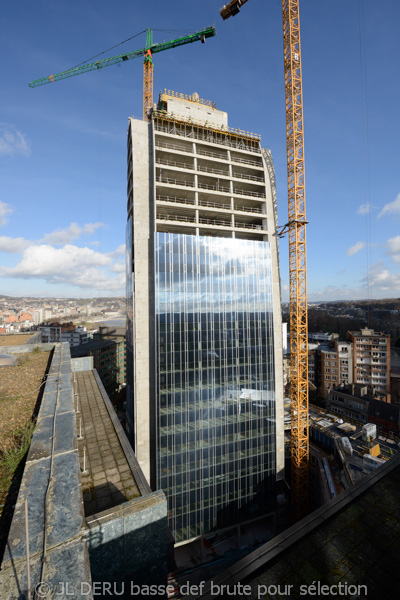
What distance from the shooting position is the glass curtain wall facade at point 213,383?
2680cm

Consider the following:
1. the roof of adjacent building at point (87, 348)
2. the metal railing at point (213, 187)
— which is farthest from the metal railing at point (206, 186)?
the roof of adjacent building at point (87, 348)

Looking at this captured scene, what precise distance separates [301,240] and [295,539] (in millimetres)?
38569

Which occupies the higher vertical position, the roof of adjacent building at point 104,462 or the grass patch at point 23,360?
the grass patch at point 23,360

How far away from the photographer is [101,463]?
9.08 metres

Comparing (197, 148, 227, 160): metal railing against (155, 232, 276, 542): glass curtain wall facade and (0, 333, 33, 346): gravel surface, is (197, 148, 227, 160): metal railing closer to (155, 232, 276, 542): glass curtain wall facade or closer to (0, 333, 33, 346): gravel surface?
(155, 232, 276, 542): glass curtain wall facade

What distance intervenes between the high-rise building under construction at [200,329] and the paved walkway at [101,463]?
47.3 feet

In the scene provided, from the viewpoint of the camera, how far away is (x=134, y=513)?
5.55 m

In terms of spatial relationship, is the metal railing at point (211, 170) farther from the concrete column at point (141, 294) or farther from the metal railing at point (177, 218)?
the concrete column at point (141, 294)

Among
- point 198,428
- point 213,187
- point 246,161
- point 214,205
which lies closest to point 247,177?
point 246,161

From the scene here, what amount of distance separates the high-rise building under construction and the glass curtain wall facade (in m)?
0.12

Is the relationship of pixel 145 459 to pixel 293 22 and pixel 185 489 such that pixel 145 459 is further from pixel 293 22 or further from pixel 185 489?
pixel 293 22

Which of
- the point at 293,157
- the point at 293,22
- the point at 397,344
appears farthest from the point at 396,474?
the point at 397,344

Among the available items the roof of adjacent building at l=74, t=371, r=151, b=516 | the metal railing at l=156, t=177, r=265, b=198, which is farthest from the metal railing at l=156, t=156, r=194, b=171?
the roof of adjacent building at l=74, t=371, r=151, b=516

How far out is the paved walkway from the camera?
7.40m
